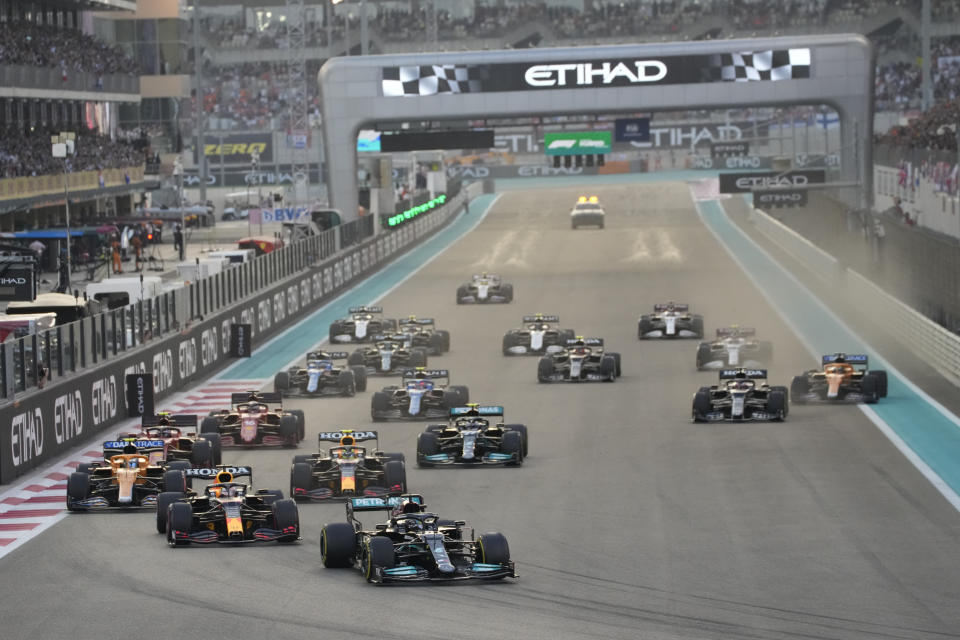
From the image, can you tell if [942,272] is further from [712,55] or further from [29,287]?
[712,55]

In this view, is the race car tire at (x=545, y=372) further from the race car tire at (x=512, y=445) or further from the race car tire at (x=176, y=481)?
the race car tire at (x=176, y=481)

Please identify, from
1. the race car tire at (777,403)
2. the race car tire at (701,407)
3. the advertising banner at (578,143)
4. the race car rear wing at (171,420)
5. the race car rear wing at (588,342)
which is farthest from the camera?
the advertising banner at (578,143)

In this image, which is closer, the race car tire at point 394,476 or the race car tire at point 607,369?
the race car tire at point 394,476

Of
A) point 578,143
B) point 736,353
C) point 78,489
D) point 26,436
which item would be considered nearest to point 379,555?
point 78,489

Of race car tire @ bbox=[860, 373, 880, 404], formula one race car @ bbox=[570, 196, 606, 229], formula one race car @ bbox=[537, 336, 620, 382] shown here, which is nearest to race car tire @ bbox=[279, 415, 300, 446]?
formula one race car @ bbox=[537, 336, 620, 382]

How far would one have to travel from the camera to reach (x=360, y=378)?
33875 mm

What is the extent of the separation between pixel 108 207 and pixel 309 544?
69512 millimetres

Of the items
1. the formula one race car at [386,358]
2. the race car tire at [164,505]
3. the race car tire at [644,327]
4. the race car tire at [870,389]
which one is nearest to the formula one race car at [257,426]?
the race car tire at [164,505]

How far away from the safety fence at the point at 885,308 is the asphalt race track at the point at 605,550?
10.5ft

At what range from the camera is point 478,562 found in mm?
17750

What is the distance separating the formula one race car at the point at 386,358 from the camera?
1447 inches

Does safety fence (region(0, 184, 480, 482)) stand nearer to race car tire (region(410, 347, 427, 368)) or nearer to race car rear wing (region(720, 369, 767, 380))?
race car tire (region(410, 347, 427, 368))

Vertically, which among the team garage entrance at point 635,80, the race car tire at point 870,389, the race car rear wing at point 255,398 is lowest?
the race car tire at point 870,389

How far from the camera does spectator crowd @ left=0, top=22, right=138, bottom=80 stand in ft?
223
